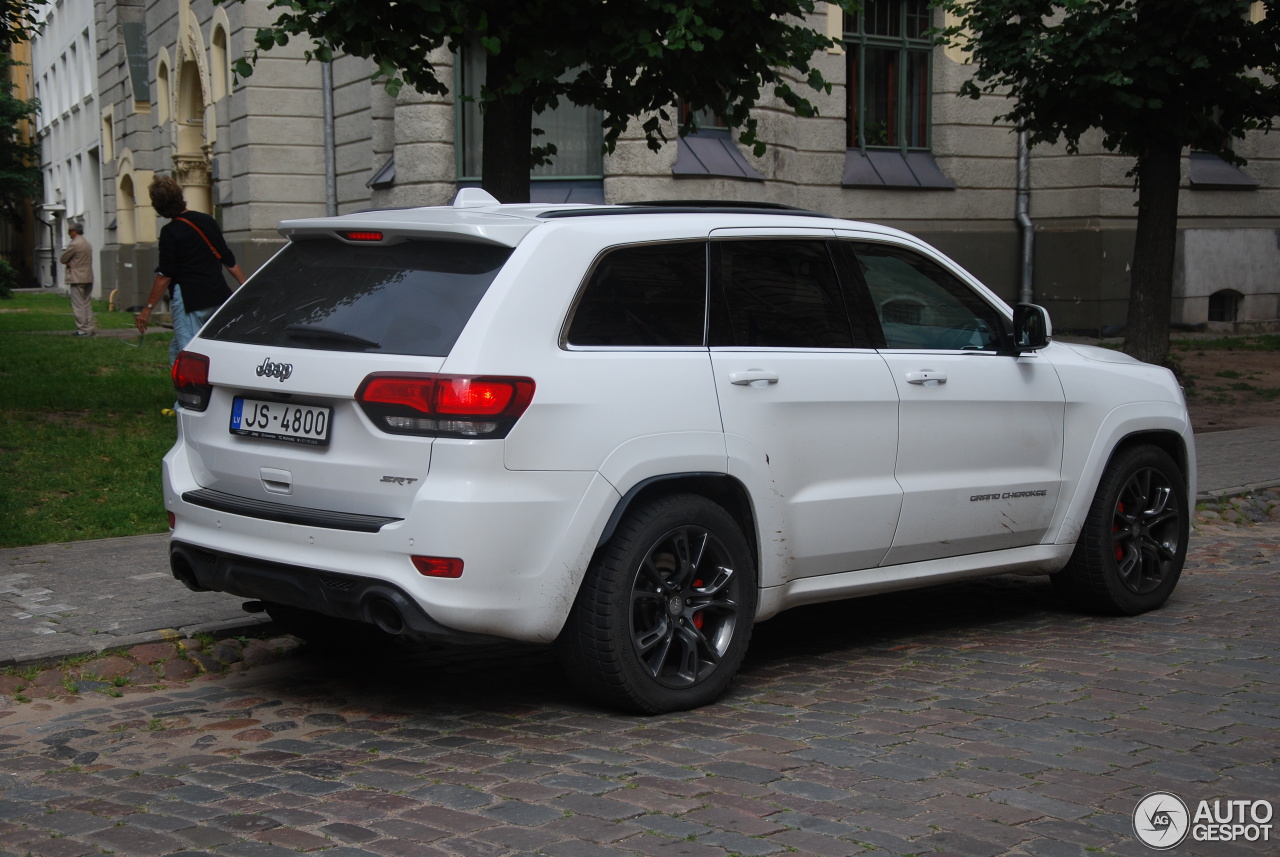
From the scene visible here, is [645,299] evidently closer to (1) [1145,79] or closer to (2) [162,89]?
(1) [1145,79]

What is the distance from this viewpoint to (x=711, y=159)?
1983 centimetres

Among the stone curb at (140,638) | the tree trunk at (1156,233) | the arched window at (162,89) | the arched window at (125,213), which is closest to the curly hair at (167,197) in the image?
the stone curb at (140,638)

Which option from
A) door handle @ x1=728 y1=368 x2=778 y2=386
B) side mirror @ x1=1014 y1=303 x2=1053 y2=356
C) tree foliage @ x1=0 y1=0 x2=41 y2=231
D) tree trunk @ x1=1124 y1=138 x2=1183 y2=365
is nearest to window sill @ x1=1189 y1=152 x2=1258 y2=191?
tree trunk @ x1=1124 y1=138 x2=1183 y2=365

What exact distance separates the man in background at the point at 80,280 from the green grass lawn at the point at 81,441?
14.1 ft

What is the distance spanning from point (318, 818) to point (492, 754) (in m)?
0.76

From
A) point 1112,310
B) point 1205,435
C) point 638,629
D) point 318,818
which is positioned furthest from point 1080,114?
point 318,818

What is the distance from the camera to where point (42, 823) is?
4055 millimetres

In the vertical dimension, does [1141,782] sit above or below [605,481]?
below

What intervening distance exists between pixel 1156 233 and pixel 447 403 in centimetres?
1340

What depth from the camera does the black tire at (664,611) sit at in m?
4.96

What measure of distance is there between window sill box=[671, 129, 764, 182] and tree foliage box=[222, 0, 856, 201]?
27.8ft

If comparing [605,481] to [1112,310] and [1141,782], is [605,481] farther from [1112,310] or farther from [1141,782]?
[1112,310]

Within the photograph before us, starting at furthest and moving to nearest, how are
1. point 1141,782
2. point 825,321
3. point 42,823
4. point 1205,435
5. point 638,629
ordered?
point 1205,435 → point 825,321 → point 638,629 → point 1141,782 → point 42,823

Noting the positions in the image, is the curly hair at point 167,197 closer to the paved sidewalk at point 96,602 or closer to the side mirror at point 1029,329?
the paved sidewalk at point 96,602
